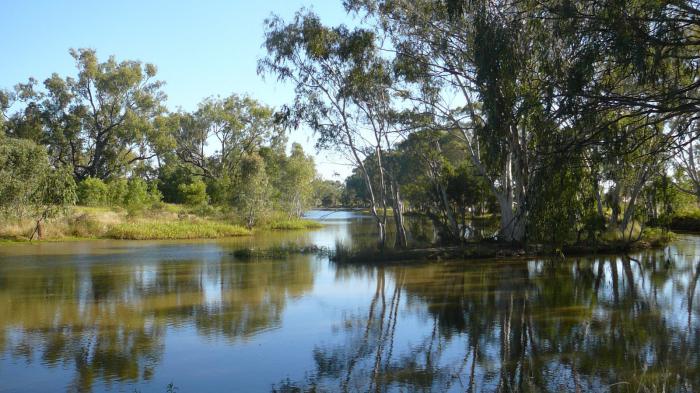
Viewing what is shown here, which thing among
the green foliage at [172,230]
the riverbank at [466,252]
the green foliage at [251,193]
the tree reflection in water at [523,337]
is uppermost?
the green foliage at [251,193]

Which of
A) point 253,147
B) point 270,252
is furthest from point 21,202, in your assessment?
point 253,147

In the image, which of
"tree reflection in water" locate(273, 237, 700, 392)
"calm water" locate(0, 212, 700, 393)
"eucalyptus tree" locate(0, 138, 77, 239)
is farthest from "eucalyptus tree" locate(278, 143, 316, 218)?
"tree reflection in water" locate(273, 237, 700, 392)

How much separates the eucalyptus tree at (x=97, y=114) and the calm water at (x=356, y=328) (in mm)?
35659

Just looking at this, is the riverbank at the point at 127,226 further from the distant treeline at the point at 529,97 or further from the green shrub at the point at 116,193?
the distant treeline at the point at 529,97

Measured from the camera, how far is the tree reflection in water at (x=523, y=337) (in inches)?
309

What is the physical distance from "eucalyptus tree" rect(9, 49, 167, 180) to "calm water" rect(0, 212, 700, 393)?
35.7 metres

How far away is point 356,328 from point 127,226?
26.4 meters

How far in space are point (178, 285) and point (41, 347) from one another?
7130mm

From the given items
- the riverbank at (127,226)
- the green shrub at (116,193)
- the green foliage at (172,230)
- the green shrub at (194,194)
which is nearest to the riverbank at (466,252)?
the green foliage at (172,230)

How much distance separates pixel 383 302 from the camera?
1428 cm

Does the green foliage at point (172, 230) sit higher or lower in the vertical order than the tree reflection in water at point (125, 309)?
higher

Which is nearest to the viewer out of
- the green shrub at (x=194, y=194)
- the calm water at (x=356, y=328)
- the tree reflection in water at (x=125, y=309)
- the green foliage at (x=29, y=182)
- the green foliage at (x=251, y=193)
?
the calm water at (x=356, y=328)

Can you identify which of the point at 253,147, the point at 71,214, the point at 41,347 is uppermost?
the point at 253,147

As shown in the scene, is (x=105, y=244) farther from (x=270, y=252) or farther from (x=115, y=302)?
(x=115, y=302)
